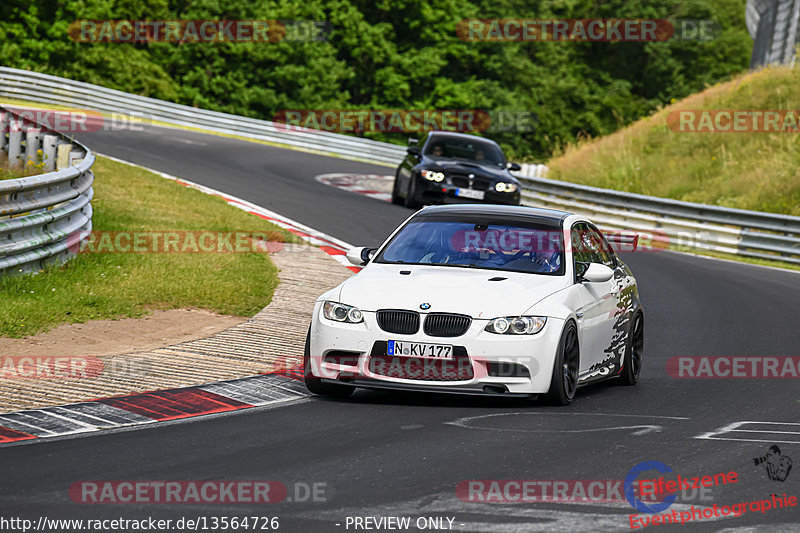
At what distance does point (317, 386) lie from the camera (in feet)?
30.1

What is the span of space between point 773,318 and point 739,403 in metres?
5.73

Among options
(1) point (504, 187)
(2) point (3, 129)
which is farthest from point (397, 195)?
(2) point (3, 129)

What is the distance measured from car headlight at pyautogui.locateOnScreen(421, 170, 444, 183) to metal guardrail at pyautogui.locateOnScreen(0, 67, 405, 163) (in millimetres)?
16643

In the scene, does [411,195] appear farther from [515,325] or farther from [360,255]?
[515,325]

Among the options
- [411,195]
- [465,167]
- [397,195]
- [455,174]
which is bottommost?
[397,195]

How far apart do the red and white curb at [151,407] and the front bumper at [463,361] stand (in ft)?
2.37

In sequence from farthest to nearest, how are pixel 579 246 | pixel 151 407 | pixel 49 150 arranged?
pixel 49 150, pixel 579 246, pixel 151 407

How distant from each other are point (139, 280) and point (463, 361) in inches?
235

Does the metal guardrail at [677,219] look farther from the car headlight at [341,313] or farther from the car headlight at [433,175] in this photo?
the car headlight at [341,313]

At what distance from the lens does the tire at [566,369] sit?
8852mm

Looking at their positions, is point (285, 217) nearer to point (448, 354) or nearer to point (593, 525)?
point (448, 354)

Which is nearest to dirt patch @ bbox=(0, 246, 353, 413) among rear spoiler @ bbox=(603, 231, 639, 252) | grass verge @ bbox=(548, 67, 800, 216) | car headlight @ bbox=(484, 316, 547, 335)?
car headlight @ bbox=(484, 316, 547, 335)

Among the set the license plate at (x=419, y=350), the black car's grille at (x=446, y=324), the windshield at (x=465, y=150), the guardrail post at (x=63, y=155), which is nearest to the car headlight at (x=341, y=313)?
the license plate at (x=419, y=350)

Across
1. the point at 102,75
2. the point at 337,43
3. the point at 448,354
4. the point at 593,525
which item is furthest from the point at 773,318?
the point at 337,43
